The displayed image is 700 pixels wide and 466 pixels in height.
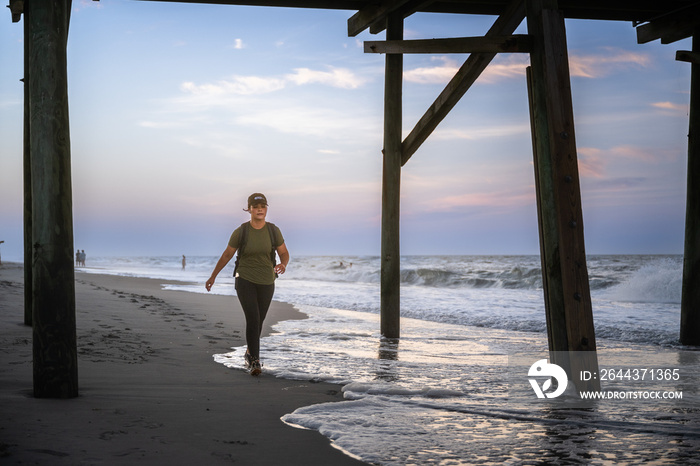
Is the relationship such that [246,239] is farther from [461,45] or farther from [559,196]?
[559,196]

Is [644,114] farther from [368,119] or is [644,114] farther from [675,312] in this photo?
[368,119]

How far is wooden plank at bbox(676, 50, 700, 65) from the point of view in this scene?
7043 mm

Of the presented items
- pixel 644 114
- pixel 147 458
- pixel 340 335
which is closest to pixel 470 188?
pixel 644 114

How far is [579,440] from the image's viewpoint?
3.38m

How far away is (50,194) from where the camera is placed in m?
3.74

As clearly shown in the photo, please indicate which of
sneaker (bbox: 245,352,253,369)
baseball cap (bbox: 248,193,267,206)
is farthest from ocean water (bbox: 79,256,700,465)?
baseball cap (bbox: 248,193,267,206)

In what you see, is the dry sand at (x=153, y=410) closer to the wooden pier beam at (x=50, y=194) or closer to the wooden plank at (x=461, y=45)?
the wooden pier beam at (x=50, y=194)

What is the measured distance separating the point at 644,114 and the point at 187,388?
47.4 feet

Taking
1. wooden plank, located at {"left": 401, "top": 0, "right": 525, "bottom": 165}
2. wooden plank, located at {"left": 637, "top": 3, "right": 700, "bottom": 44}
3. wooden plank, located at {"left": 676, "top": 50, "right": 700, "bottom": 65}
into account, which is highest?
wooden plank, located at {"left": 637, "top": 3, "right": 700, "bottom": 44}

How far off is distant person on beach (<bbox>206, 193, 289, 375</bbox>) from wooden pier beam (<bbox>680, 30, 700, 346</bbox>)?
5497mm

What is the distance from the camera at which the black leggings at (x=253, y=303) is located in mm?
5369

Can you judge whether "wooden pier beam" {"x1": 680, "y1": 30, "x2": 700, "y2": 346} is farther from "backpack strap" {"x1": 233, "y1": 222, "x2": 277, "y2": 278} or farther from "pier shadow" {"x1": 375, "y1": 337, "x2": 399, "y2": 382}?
"backpack strap" {"x1": 233, "y1": 222, "x2": 277, "y2": 278}

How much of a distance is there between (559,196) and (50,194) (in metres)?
3.40

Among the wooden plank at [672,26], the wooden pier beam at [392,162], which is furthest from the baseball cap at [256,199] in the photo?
the wooden plank at [672,26]
